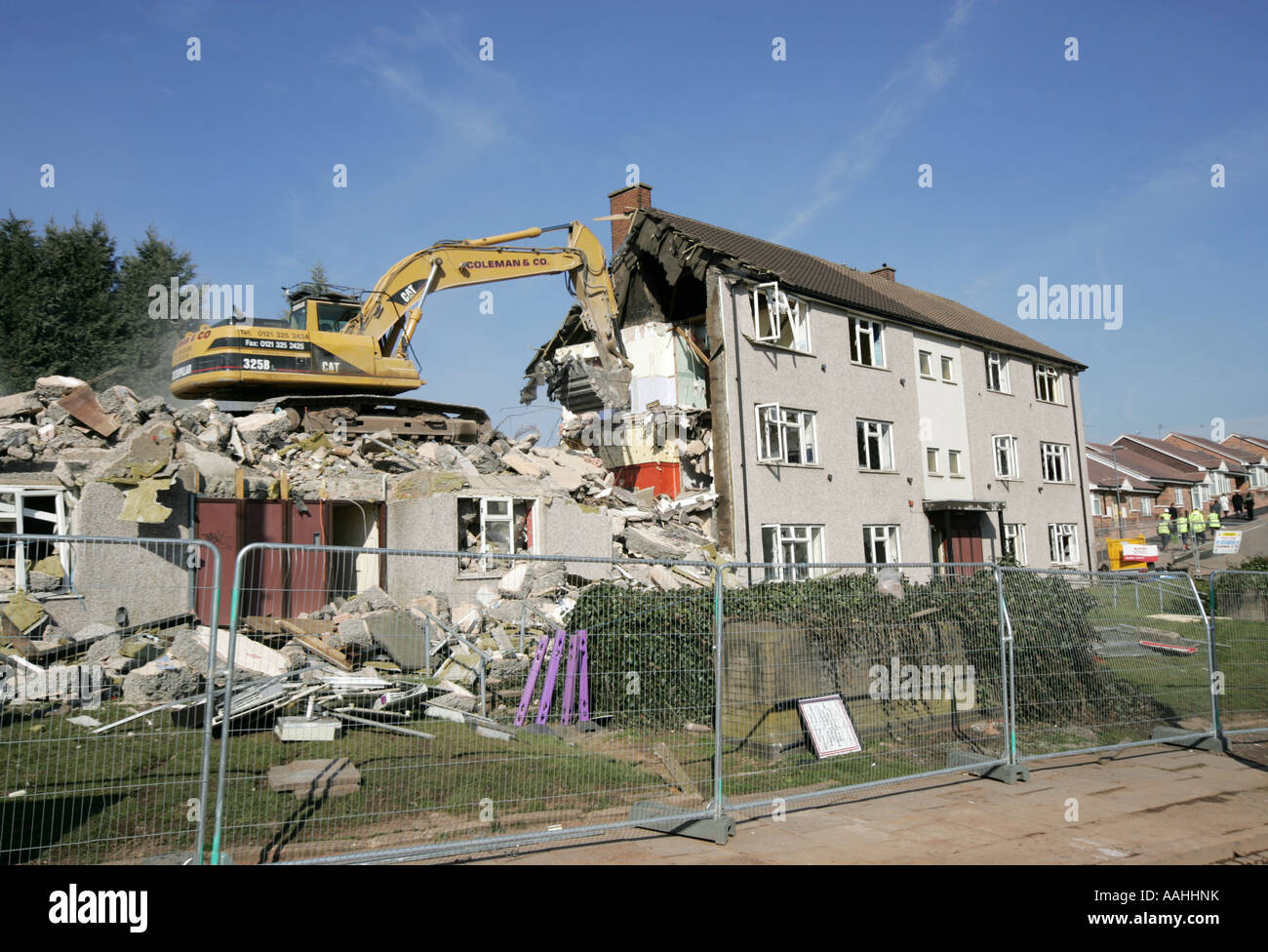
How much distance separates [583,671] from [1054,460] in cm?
2848

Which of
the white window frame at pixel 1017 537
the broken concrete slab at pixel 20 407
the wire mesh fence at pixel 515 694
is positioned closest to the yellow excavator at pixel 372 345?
the broken concrete slab at pixel 20 407

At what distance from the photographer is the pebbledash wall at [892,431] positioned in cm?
2175

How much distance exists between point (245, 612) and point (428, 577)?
3405 mm

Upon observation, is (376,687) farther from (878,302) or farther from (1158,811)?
(878,302)

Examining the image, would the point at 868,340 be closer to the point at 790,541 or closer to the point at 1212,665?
the point at 790,541

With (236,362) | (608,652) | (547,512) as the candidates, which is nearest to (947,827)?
(608,652)

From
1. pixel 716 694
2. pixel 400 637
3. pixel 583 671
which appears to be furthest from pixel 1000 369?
pixel 716 694

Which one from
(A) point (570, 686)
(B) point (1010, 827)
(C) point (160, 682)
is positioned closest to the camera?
(B) point (1010, 827)

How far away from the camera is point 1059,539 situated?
103 ft

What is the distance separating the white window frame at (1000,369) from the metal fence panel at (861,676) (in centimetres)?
2287

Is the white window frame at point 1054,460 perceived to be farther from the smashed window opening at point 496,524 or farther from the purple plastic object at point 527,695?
the purple plastic object at point 527,695

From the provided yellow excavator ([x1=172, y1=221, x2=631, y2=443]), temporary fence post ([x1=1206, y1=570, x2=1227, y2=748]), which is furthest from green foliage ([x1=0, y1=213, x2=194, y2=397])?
temporary fence post ([x1=1206, y1=570, x2=1227, y2=748])

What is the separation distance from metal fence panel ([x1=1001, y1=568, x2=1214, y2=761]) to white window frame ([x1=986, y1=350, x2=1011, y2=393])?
20.6 meters

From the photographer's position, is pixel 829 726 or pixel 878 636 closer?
pixel 829 726
